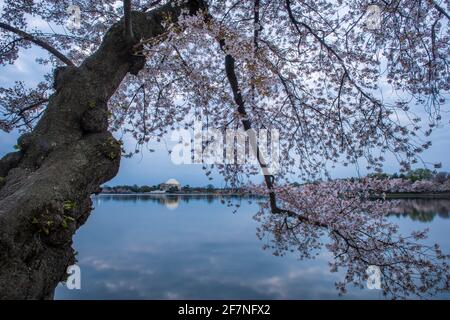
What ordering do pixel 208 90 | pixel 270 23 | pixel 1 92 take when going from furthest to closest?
1. pixel 270 23
2. pixel 1 92
3. pixel 208 90

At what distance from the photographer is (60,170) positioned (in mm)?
3180

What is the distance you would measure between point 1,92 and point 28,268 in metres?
6.00

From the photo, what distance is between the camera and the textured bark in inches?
103

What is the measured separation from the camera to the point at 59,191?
9.73 feet

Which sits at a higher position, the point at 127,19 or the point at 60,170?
the point at 127,19

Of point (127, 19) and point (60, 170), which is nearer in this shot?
point (60, 170)

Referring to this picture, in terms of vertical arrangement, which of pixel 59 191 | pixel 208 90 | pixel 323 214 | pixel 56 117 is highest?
pixel 208 90

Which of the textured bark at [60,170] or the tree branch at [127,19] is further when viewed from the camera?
the tree branch at [127,19]

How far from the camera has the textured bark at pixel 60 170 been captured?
103 inches

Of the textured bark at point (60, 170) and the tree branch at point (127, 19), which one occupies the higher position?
the tree branch at point (127, 19)
